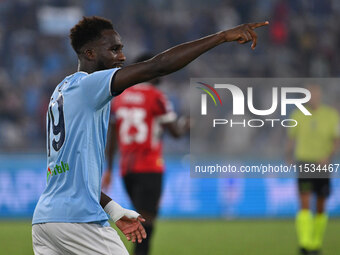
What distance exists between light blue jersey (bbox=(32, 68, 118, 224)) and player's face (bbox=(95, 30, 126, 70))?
0.44ft

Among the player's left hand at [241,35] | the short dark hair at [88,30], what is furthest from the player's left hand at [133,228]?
the player's left hand at [241,35]

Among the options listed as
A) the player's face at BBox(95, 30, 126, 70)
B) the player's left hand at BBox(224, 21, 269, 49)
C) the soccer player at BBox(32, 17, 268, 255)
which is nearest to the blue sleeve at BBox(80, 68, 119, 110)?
the soccer player at BBox(32, 17, 268, 255)

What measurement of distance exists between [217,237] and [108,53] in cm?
722

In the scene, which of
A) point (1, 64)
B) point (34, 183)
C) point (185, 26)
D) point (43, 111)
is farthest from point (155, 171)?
point (185, 26)

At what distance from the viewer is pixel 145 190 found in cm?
725

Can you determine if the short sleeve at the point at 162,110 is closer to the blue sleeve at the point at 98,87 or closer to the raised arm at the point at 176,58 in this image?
the blue sleeve at the point at 98,87

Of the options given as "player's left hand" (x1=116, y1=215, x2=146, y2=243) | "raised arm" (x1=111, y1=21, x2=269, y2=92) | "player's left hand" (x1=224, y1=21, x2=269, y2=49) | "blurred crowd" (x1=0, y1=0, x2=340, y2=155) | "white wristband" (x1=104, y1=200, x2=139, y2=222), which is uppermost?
"blurred crowd" (x1=0, y1=0, x2=340, y2=155)

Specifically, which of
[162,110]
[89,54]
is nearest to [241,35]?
[89,54]

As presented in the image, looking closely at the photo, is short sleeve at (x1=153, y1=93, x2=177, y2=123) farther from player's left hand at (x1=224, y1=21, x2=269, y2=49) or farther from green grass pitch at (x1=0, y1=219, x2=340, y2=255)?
player's left hand at (x1=224, y1=21, x2=269, y2=49)

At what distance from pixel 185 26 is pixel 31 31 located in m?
4.03

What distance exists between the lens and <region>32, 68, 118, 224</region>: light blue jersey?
11.6ft

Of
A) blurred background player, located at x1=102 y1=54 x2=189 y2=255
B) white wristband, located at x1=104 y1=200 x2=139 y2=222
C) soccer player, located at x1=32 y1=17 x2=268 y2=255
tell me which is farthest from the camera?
blurred background player, located at x1=102 y1=54 x2=189 y2=255

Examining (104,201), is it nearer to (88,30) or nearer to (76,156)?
(76,156)

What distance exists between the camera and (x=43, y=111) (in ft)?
47.4
